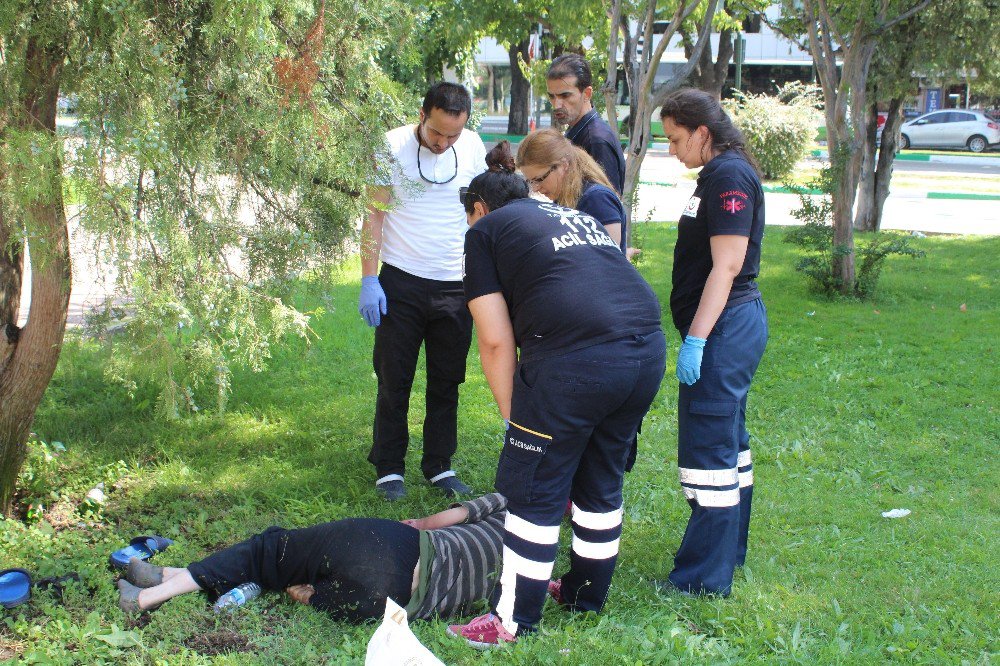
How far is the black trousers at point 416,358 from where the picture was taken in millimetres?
4215

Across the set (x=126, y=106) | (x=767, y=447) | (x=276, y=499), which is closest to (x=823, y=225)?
(x=767, y=447)

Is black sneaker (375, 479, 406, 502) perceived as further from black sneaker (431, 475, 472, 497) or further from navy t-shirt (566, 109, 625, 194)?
navy t-shirt (566, 109, 625, 194)

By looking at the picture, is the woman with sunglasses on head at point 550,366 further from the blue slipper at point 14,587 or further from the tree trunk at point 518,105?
the tree trunk at point 518,105

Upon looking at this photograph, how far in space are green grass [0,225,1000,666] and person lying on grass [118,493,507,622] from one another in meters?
0.08

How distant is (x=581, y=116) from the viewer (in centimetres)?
425

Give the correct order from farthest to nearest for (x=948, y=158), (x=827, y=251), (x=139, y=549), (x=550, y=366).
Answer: (x=948, y=158)
(x=827, y=251)
(x=139, y=549)
(x=550, y=366)

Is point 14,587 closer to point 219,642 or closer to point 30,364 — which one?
point 219,642

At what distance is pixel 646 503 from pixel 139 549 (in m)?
2.24

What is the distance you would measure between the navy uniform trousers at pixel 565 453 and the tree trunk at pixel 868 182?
33.8 ft

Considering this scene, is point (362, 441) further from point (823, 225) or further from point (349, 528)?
point (823, 225)

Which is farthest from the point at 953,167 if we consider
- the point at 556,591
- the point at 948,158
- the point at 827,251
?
the point at 556,591

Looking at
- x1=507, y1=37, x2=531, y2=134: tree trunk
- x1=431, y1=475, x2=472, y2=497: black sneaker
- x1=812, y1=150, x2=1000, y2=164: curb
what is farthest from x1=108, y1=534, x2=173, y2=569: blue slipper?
x1=507, y1=37, x2=531, y2=134: tree trunk

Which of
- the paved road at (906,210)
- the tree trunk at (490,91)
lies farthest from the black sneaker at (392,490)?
the tree trunk at (490,91)

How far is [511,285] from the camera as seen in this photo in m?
2.95
